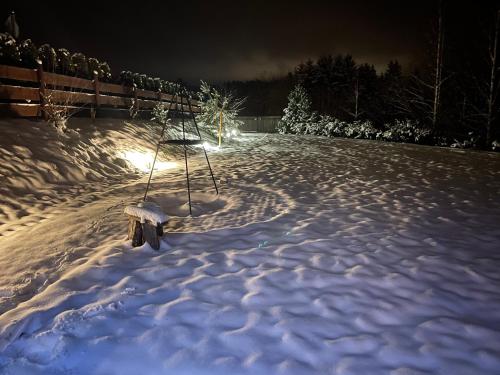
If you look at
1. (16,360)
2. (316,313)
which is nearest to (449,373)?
(316,313)

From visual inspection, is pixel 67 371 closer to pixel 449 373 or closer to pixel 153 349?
pixel 153 349

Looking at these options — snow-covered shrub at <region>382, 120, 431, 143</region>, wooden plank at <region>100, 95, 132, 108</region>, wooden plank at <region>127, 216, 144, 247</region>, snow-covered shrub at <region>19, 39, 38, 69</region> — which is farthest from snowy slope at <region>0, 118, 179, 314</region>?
snow-covered shrub at <region>382, 120, 431, 143</region>

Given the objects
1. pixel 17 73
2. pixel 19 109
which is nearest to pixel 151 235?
pixel 19 109

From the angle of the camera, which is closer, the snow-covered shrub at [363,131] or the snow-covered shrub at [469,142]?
the snow-covered shrub at [469,142]

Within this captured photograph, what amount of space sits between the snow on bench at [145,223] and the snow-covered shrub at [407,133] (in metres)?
20.2

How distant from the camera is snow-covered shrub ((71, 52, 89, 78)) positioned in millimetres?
13439

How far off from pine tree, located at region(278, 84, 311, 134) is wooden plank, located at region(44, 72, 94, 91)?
74.2 feet

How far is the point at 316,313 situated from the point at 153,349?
151 centimetres

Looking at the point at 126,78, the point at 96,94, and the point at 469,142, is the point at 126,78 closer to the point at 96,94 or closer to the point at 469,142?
the point at 96,94

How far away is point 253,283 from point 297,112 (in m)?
31.9

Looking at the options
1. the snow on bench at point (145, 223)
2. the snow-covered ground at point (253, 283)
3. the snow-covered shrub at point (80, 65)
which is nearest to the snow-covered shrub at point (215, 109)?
the snow-covered shrub at point (80, 65)

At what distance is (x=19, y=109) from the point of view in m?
10.1

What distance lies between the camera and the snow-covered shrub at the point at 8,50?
396 inches

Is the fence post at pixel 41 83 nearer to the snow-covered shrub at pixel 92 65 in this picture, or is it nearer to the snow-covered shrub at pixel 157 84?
the snow-covered shrub at pixel 92 65
